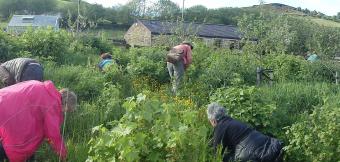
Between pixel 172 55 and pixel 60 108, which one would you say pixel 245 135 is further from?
pixel 172 55

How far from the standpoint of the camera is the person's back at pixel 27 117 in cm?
442

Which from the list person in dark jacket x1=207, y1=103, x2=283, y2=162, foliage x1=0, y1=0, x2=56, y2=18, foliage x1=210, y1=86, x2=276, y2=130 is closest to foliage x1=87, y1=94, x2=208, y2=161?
person in dark jacket x1=207, y1=103, x2=283, y2=162

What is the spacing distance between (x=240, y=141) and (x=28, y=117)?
2587 millimetres

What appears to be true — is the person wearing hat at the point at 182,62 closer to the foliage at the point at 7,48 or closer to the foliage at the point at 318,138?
the foliage at the point at 7,48

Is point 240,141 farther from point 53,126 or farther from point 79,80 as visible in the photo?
point 79,80

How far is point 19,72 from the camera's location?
249 inches

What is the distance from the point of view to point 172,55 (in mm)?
10500

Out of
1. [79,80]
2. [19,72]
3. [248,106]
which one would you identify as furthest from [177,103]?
[79,80]

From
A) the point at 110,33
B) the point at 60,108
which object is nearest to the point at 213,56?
the point at 60,108

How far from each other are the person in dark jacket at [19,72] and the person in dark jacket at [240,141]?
2.39 metres

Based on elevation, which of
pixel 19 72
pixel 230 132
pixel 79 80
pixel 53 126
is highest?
pixel 19 72

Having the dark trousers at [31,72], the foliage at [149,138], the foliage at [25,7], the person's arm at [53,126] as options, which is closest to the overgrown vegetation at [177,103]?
the foliage at [149,138]

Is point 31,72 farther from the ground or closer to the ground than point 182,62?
farther from the ground

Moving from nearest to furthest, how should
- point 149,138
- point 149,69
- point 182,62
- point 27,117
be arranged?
point 149,138 < point 27,117 < point 182,62 < point 149,69
